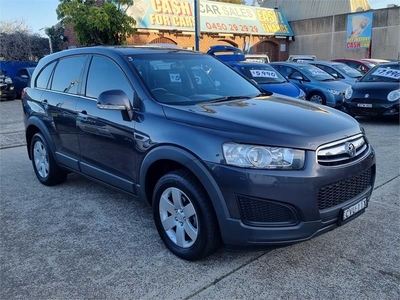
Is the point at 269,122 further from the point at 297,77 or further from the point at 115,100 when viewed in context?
the point at 297,77

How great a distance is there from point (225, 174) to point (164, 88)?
1268mm

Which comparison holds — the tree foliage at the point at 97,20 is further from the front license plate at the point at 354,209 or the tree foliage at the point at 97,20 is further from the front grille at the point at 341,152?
the front license plate at the point at 354,209

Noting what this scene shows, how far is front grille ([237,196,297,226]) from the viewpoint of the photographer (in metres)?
2.47

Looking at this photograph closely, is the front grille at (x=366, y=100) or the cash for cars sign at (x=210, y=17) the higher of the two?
the cash for cars sign at (x=210, y=17)

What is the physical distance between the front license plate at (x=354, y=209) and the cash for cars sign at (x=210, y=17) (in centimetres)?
1771

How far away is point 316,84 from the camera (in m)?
10.5

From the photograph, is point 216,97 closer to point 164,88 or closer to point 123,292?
point 164,88

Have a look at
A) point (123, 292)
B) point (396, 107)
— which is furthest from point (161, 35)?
point (123, 292)

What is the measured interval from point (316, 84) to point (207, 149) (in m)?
8.78

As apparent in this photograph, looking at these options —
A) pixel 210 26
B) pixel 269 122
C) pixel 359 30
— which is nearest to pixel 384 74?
pixel 269 122

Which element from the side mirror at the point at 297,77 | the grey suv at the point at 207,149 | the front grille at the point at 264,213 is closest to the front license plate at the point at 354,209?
the grey suv at the point at 207,149

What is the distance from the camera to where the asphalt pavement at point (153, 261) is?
2.57m

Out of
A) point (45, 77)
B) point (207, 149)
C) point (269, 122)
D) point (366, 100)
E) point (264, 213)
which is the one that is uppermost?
point (45, 77)

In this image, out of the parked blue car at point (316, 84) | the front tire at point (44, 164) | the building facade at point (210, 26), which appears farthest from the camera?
the building facade at point (210, 26)
